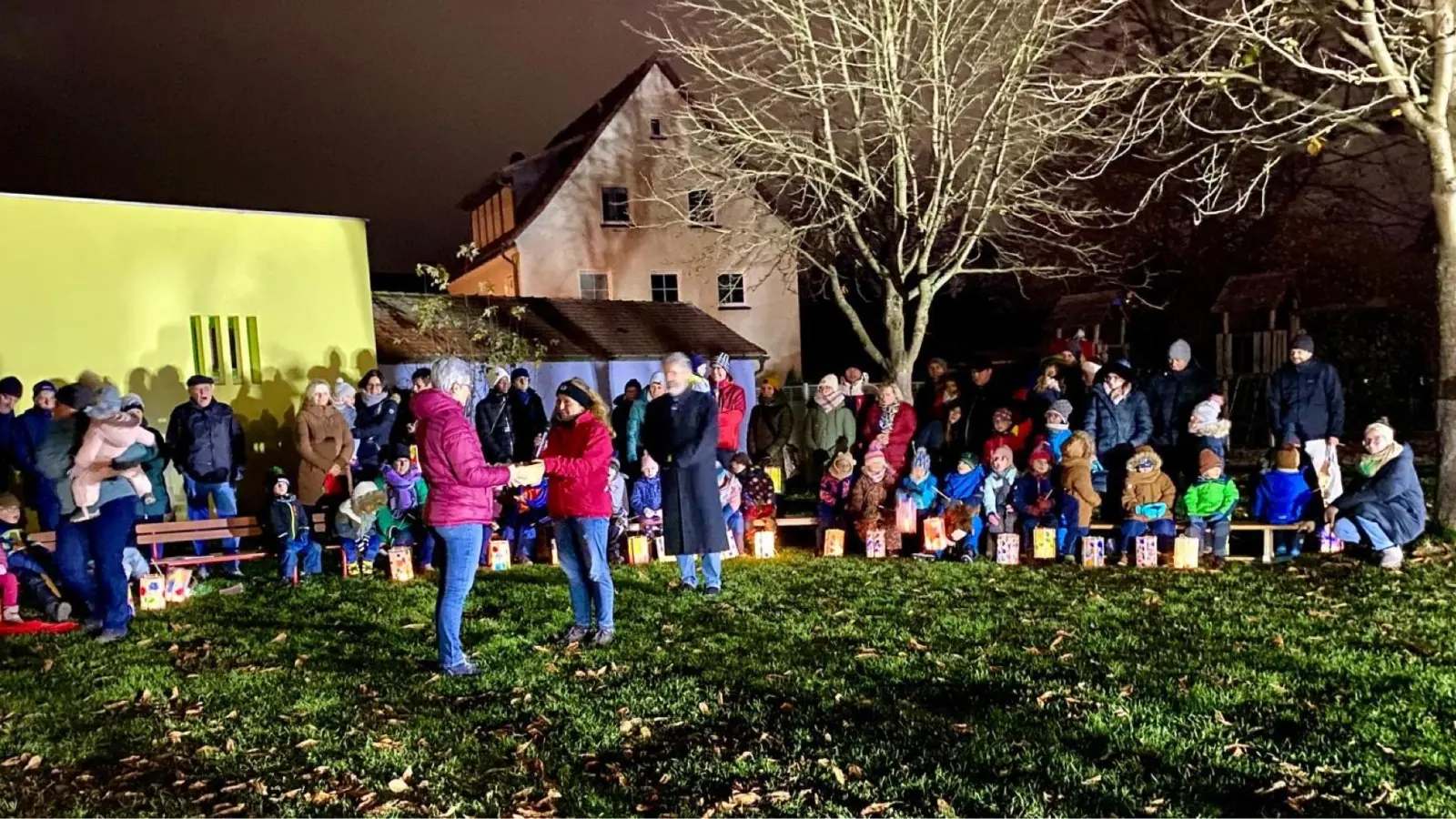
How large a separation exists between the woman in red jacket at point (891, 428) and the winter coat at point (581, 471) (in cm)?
422

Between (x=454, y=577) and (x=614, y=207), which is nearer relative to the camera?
(x=454, y=577)

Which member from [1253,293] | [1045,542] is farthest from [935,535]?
[1253,293]

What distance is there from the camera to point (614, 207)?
2625 cm

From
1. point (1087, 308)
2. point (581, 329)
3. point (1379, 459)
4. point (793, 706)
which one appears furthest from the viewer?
point (1087, 308)

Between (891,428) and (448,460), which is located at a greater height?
(448,460)

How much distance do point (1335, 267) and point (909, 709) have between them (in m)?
20.2

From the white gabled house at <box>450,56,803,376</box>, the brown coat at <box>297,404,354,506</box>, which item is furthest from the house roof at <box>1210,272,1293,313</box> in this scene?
the brown coat at <box>297,404,354,506</box>

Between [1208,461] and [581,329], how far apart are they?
15207 millimetres

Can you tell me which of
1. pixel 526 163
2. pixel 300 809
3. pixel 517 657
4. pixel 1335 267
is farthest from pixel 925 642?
pixel 526 163

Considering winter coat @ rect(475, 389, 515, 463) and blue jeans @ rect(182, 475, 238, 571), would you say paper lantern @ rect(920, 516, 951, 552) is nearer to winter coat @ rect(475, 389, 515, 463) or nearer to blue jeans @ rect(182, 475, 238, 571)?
winter coat @ rect(475, 389, 515, 463)

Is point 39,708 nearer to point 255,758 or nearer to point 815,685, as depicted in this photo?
point 255,758

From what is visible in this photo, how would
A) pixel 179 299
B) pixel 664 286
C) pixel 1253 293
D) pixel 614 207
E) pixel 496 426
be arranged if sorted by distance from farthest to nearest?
pixel 664 286 → pixel 614 207 → pixel 1253 293 → pixel 179 299 → pixel 496 426

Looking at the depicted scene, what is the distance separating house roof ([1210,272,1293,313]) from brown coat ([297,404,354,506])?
16.9m

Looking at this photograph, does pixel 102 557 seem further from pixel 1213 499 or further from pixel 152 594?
pixel 1213 499
